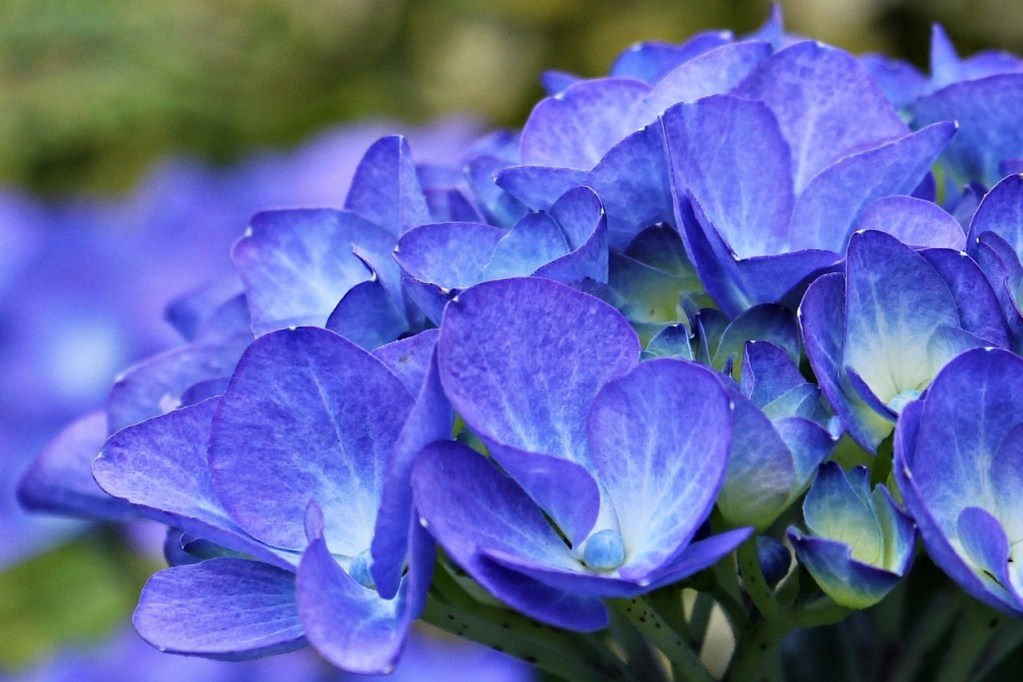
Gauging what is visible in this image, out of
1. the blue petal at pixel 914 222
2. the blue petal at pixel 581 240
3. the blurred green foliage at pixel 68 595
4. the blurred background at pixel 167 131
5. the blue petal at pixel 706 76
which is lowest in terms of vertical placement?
the blurred green foliage at pixel 68 595

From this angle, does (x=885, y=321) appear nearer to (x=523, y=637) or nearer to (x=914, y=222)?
(x=914, y=222)

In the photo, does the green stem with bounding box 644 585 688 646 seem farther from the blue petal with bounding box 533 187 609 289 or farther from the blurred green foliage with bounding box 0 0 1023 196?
the blurred green foliage with bounding box 0 0 1023 196

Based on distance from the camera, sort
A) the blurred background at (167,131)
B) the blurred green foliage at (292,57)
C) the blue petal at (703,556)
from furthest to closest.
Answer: the blurred green foliage at (292,57) → the blurred background at (167,131) → the blue petal at (703,556)

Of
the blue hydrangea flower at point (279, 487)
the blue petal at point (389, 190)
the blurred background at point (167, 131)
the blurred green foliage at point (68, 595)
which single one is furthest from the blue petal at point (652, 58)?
the blurred green foliage at point (68, 595)

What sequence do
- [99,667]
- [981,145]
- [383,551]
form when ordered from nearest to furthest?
1. [383,551]
2. [981,145]
3. [99,667]

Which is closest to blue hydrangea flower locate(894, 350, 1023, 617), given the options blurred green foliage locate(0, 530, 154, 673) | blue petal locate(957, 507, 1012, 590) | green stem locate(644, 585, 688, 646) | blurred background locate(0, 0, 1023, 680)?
blue petal locate(957, 507, 1012, 590)

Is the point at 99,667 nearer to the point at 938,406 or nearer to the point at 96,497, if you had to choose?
the point at 96,497

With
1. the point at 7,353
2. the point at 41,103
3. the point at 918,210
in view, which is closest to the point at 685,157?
the point at 918,210

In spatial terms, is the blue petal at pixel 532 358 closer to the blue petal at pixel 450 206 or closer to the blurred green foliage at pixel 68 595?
the blue petal at pixel 450 206
